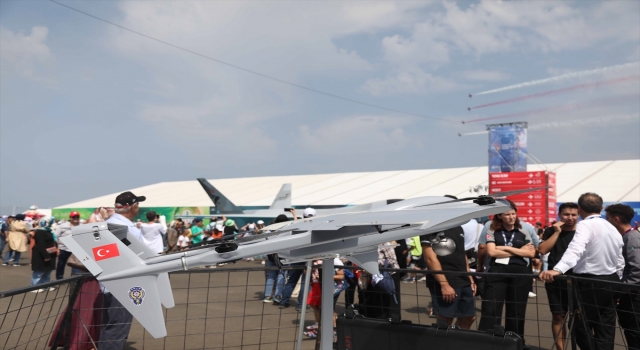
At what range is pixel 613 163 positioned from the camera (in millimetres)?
27609

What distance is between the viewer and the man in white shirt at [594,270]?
4.45 m

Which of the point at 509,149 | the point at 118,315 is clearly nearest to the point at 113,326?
the point at 118,315

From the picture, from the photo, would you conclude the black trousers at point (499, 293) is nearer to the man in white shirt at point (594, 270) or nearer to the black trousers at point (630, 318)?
the man in white shirt at point (594, 270)

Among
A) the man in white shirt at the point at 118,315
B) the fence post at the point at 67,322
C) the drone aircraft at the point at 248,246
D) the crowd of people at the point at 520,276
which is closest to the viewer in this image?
the drone aircraft at the point at 248,246

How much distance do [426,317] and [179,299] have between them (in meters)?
4.39

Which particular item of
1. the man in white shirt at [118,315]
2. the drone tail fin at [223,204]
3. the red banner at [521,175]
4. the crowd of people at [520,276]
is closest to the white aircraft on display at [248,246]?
the crowd of people at [520,276]

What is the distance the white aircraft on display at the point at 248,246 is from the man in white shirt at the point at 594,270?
1.47 metres

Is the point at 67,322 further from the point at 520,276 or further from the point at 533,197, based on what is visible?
the point at 533,197

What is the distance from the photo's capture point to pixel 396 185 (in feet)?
104

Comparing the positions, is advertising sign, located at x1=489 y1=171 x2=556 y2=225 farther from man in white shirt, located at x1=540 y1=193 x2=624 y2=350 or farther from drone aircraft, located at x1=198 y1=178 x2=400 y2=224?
man in white shirt, located at x1=540 y1=193 x2=624 y2=350

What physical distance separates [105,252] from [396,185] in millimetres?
28964

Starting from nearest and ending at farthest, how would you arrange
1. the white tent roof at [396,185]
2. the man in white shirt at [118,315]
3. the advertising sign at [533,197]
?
the man in white shirt at [118,315], the advertising sign at [533,197], the white tent roof at [396,185]

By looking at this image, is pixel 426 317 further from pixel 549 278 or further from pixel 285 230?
pixel 285 230

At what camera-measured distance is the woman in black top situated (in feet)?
16.9
